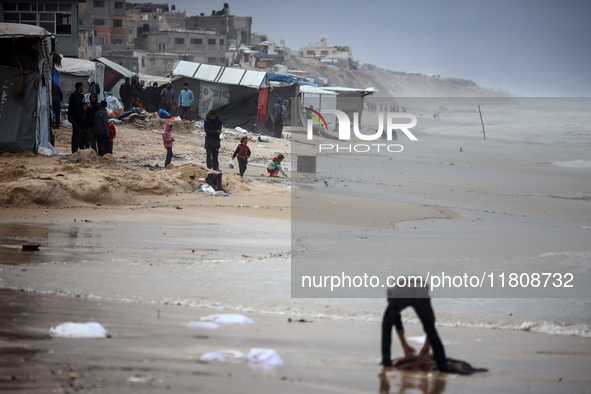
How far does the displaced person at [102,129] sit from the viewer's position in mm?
14727

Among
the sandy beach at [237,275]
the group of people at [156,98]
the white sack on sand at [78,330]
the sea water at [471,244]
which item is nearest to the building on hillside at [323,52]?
the group of people at [156,98]

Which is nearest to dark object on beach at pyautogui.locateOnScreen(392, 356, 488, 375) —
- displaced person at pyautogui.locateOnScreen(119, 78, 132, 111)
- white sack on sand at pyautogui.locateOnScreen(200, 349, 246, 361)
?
white sack on sand at pyautogui.locateOnScreen(200, 349, 246, 361)

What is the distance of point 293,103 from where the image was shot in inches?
1350

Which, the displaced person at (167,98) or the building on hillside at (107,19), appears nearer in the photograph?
the displaced person at (167,98)

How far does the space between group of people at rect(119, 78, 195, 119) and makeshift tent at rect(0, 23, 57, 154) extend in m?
11.1

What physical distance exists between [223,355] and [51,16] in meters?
26.4

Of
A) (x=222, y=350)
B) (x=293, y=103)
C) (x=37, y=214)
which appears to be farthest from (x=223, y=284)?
(x=293, y=103)

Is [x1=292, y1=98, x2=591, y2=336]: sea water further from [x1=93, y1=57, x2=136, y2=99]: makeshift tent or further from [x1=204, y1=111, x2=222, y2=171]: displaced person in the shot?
[x1=93, y1=57, x2=136, y2=99]: makeshift tent

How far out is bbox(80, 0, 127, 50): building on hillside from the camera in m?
73.4

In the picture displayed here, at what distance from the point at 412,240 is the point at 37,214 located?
5815 mm

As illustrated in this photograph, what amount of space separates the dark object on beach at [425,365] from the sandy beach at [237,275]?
84mm

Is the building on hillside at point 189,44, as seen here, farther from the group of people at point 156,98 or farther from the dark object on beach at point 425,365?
the dark object on beach at point 425,365

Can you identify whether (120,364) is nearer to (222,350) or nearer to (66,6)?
(222,350)

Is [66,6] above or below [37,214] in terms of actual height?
above
